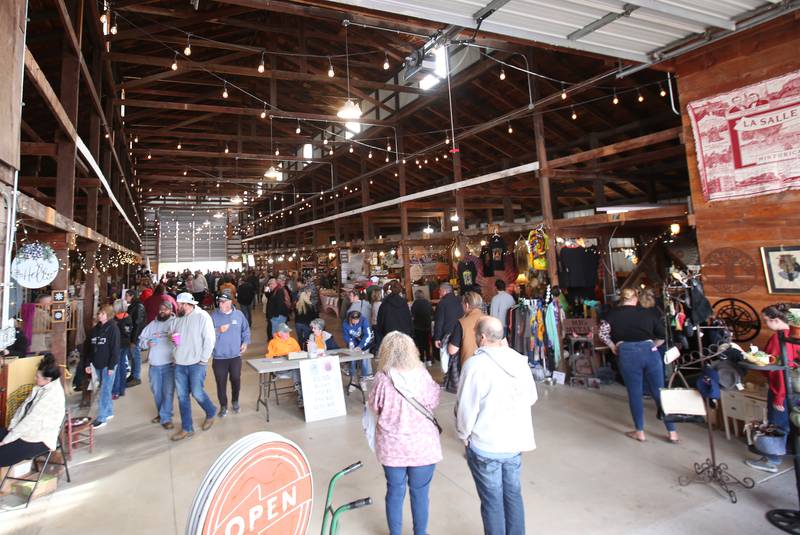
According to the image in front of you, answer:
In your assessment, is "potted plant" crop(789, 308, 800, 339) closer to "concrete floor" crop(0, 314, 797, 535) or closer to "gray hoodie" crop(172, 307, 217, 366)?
"concrete floor" crop(0, 314, 797, 535)

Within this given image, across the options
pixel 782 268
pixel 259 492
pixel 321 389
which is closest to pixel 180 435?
pixel 321 389

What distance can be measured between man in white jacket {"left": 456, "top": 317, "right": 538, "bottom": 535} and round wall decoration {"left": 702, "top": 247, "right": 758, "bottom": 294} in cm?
386

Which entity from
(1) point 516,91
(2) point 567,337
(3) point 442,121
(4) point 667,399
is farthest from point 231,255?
(4) point 667,399

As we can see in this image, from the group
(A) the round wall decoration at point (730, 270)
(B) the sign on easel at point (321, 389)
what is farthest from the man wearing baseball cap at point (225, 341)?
(A) the round wall decoration at point (730, 270)

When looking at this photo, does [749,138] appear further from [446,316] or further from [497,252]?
[497,252]

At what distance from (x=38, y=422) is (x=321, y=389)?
2624 mm

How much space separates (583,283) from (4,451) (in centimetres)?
739

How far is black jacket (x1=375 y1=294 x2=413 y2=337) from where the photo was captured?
230 inches

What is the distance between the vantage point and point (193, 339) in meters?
4.41

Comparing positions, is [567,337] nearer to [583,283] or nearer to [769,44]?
[583,283]

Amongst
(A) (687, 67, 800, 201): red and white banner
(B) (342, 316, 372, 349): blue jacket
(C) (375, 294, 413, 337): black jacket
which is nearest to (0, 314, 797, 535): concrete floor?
(B) (342, 316, 372, 349): blue jacket

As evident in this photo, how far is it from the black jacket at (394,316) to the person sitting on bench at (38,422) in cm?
364

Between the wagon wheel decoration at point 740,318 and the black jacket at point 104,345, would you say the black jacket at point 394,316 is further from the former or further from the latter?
the wagon wheel decoration at point 740,318

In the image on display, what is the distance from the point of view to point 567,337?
6.34 m
